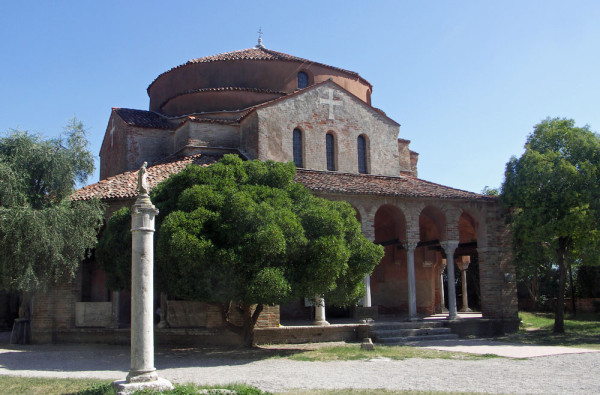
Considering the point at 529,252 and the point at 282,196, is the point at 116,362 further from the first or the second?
the point at 529,252

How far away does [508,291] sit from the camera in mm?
19391

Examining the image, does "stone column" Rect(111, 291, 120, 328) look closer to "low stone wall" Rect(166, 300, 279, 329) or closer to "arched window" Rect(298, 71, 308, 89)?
"low stone wall" Rect(166, 300, 279, 329)

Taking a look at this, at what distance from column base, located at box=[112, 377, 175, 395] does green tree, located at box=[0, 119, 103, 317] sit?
7442mm

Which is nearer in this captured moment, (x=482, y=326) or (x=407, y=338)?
(x=407, y=338)

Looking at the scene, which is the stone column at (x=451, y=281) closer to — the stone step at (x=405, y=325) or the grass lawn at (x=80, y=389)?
the stone step at (x=405, y=325)

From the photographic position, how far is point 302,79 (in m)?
23.3

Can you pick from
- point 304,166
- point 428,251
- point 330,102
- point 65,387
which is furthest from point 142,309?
point 428,251

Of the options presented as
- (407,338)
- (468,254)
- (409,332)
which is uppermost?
(468,254)

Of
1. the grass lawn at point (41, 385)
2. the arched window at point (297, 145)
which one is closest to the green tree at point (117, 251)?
the grass lawn at point (41, 385)

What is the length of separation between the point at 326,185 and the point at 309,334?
4560mm

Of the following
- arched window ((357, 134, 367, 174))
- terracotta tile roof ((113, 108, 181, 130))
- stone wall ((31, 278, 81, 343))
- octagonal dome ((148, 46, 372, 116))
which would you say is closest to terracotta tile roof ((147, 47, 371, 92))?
octagonal dome ((148, 46, 372, 116))

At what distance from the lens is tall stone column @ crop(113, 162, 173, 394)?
7.81 metres

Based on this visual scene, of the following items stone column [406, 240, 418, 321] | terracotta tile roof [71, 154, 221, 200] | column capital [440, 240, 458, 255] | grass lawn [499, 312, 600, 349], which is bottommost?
grass lawn [499, 312, 600, 349]

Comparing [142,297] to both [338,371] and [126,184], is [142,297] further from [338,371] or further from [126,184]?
[126,184]
